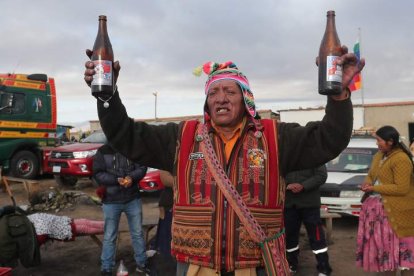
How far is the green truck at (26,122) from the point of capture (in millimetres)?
11633

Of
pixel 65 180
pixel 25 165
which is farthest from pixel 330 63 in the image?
pixel 25 165

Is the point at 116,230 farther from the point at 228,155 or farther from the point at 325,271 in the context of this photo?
the point at 228,155

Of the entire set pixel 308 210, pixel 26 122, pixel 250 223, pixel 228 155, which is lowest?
pixel 308 210

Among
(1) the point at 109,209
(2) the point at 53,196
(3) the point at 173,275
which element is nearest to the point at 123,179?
(1) the point at 109,209

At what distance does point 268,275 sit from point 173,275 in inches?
112

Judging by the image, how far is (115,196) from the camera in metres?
5.09

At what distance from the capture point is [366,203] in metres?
4.63

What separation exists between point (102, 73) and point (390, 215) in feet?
11.4

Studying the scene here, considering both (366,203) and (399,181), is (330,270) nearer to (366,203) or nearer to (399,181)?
(366,203)

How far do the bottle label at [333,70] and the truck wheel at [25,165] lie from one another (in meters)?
11.7

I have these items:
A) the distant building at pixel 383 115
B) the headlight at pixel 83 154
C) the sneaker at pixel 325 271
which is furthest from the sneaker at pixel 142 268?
the distant building at pixel 383 115

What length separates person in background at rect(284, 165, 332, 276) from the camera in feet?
16.9

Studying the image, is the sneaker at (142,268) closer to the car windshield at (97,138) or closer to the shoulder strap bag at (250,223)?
Answer: the shoulder strap bag at (250,223)

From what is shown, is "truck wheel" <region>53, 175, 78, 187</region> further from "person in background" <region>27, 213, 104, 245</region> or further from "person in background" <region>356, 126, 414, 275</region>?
"person in background" <region>356, 126, 414, 275</region>
